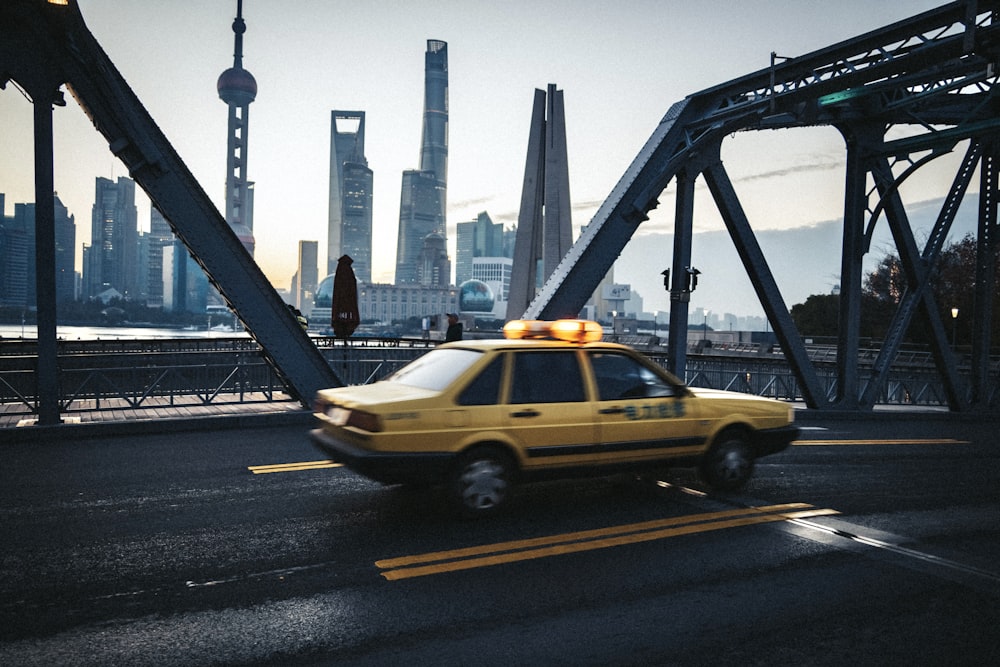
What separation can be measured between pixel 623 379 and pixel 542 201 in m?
59.0

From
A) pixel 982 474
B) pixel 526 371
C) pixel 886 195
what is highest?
pixel 886 195

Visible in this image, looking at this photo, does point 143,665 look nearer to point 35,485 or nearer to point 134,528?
point 134,528

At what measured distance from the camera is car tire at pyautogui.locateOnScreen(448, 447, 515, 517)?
5.98 meters

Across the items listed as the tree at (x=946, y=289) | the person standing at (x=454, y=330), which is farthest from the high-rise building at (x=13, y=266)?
the person standing at (x=454, y=330)

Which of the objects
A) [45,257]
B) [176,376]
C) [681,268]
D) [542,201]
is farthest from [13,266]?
[681,268]

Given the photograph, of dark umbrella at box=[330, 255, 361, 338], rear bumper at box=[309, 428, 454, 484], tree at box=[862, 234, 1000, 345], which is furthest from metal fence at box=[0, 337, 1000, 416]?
tree at box=[862, 234, 1000, 345]

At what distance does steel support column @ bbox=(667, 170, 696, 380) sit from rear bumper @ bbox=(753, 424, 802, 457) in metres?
6.71

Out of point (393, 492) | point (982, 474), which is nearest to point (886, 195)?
point (982, 474)

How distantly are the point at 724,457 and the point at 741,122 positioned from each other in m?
8.06

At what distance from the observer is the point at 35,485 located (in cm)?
704

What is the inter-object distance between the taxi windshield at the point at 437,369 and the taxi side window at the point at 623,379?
1259 millimetres

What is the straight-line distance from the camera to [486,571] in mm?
4848

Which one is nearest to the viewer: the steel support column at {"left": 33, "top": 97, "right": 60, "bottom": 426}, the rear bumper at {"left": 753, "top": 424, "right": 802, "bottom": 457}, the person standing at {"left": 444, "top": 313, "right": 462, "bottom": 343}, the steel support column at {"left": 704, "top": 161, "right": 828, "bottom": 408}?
the rear bumper at {"left": 753, "top": 424, "right": 802, "bottom": 457}

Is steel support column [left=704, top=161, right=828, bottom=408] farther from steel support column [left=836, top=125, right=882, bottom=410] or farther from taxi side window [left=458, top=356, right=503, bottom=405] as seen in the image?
taxi side window [left=458, top=356, right=503, bottom=405]
